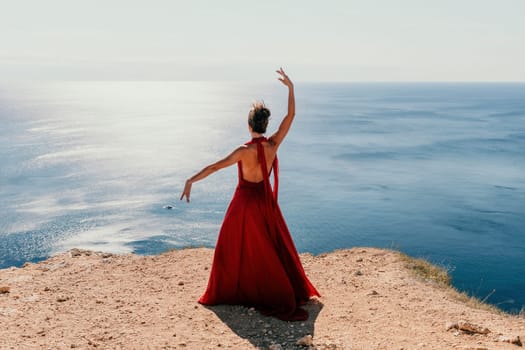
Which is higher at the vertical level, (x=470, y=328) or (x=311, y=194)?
(x=470, y=328)

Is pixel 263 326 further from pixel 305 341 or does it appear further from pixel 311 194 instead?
pixel 311 194

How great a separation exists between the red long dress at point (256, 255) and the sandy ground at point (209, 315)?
278 millimetres

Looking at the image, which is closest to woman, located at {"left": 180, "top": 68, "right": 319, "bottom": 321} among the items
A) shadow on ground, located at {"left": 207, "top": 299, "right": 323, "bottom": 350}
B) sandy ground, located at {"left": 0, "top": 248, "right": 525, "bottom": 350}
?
shadow on ground, located at {"left": 207, "top": 299, "right": 323, "bottom": 350}

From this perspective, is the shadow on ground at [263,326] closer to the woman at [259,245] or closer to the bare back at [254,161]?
the woman at [259,245]

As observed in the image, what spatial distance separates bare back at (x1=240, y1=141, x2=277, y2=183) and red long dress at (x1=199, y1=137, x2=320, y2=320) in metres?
0.07

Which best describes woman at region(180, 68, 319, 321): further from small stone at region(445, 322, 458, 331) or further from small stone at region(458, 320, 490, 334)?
small stone at region(458, 320, 490, 334)

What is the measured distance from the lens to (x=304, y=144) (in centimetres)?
8650

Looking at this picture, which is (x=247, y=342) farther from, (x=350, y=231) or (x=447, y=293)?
(x=350, y=231)

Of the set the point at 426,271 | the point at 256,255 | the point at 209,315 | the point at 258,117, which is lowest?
the point at 426,271

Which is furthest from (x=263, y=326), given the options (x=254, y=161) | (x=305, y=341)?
(x=254, y=161)

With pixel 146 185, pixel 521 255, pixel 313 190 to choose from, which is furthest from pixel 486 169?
pixel 146 185

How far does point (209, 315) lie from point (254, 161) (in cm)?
231

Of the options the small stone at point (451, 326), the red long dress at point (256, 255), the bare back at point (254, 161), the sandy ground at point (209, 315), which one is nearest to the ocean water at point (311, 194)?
the sandy ground at point (209, 315)

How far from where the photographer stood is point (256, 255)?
682 centimetres
